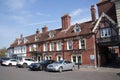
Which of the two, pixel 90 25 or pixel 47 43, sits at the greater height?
pixel 90 25

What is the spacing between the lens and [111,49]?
128 feet

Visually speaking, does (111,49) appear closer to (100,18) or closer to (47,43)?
(100,18)

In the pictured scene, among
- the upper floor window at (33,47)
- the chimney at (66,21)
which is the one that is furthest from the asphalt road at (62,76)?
the upper floor window at (33,47)

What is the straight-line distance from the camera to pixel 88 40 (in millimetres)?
33438

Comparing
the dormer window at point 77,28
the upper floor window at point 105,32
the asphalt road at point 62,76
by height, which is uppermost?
the dormer window at point 77,28

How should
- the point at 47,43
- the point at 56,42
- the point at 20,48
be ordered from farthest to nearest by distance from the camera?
1. the point at 20,48
2. the point at 47,43
3. the point at 56,42

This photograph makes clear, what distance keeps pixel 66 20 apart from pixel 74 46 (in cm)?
804

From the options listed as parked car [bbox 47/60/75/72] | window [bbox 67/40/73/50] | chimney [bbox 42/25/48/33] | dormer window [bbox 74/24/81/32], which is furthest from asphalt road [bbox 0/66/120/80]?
chimney [bbox 42/25/48/33]

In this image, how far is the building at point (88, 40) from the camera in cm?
3109

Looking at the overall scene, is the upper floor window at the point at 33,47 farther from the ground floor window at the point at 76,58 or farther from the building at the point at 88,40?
the ground floor window at the point at 76,58

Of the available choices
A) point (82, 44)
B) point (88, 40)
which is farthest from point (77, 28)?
point (88, 40)

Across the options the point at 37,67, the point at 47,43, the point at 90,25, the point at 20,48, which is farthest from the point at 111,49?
the point at 20,48

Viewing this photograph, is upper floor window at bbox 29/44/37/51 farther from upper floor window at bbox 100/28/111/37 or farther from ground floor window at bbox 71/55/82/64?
upper floor window at bbox 100/28/111/37

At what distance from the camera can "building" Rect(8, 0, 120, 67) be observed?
31.1 meters
